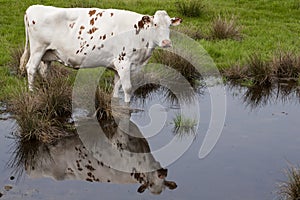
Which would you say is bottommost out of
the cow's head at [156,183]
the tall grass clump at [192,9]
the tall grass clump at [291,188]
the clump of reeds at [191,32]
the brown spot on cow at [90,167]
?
the cow's head at [156,183]

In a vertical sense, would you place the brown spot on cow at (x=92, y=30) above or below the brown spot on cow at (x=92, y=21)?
below

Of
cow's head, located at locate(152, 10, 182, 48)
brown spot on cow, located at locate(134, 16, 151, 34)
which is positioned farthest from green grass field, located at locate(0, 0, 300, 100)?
cow's head, located at locate(152, 10, 182, 48)

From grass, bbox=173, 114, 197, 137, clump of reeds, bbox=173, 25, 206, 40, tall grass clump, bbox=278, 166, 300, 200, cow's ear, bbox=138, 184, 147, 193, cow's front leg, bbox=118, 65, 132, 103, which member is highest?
clump of reeds, bbox=173, 25, 206, 40

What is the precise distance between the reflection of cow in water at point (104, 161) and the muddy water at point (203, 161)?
0.03 m

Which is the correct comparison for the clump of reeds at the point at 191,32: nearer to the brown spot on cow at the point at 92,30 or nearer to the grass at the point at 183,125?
the brown spot on cow at the point at 92,30

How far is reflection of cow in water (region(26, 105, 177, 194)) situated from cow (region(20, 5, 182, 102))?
1.24m

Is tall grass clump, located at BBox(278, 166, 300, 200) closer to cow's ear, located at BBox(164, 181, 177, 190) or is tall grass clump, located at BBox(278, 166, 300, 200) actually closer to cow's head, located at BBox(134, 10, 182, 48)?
cow's ear, located at BBox(164, 181, 177, 190)

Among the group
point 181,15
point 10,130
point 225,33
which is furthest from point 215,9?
point 10,130

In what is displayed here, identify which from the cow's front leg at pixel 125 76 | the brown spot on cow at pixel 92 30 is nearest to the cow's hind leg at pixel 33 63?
the brown spot on cow at pixel 92 30

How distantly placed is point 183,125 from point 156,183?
2222mm

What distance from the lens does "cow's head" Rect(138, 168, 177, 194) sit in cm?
724

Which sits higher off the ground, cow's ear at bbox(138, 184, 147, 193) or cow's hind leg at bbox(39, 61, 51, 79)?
cow's hind leg at bbox(39, 61, 51, 79)

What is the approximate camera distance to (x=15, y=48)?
13.0 metres

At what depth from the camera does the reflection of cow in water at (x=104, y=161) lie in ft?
24.8
